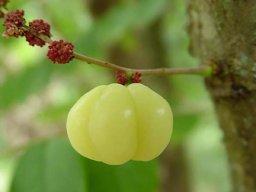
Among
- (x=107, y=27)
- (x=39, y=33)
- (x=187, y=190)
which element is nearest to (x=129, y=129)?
(x=39, y=33)

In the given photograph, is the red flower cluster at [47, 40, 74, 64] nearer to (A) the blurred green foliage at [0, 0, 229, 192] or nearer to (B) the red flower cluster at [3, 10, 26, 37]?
(B) the red flower cluster at [3, 10, 26, 37]

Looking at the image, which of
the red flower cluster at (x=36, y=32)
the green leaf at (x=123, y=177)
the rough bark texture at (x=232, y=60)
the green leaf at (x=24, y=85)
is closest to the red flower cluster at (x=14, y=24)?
the red flower cluster at (x=36, y=32)

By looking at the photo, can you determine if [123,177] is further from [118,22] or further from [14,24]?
[118,22]

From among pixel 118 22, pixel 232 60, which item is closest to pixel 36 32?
pixel 232 60

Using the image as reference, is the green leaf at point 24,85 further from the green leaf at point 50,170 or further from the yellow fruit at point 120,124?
the yellow fruit at point 120,124

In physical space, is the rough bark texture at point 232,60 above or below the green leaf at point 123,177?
above

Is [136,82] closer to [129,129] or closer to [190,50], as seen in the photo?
[129,129]
